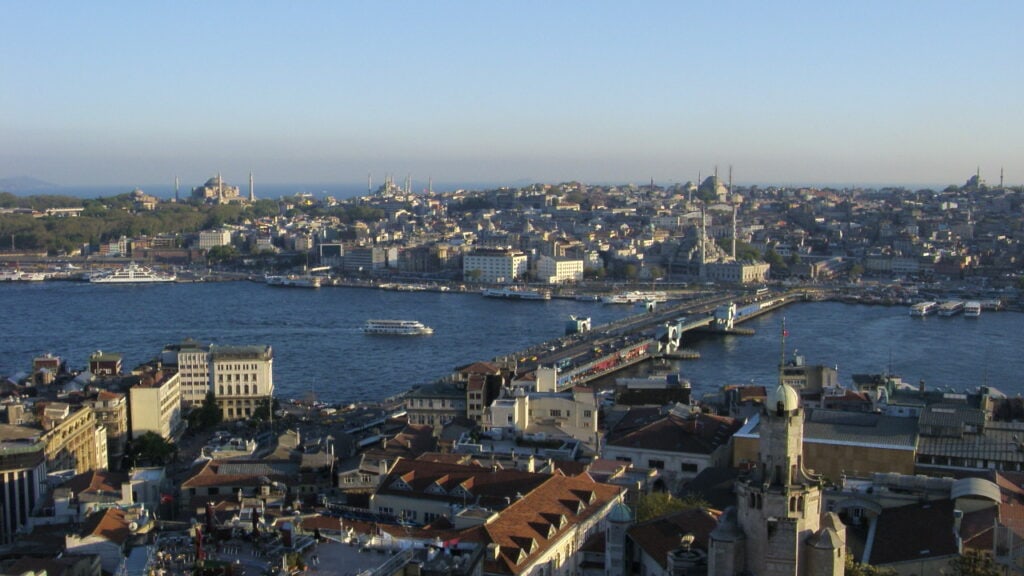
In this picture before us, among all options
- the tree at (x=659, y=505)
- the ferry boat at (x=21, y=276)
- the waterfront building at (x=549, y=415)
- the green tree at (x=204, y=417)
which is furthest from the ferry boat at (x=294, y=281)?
the tree at (x=659, y=505)

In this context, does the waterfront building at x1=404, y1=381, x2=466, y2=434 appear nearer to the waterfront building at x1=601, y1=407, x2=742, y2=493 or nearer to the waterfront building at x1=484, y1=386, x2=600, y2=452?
the waterfront building at x1=484, y1=386, x2=600, y2=452

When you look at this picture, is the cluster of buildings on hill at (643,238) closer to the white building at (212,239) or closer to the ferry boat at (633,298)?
the white building at (212,239)

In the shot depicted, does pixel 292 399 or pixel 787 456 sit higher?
pixel 787 456

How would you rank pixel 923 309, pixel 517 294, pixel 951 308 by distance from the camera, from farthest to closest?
pixel 517 294, pixel 951 308, pixel 923 309

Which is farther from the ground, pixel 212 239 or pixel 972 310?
pixel 212 239

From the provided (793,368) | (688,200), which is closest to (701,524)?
(793,368)

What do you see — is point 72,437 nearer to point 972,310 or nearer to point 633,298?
point 633,298

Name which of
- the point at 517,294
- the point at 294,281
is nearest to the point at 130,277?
the point at 294,281

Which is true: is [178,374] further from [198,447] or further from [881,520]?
[881,520]
